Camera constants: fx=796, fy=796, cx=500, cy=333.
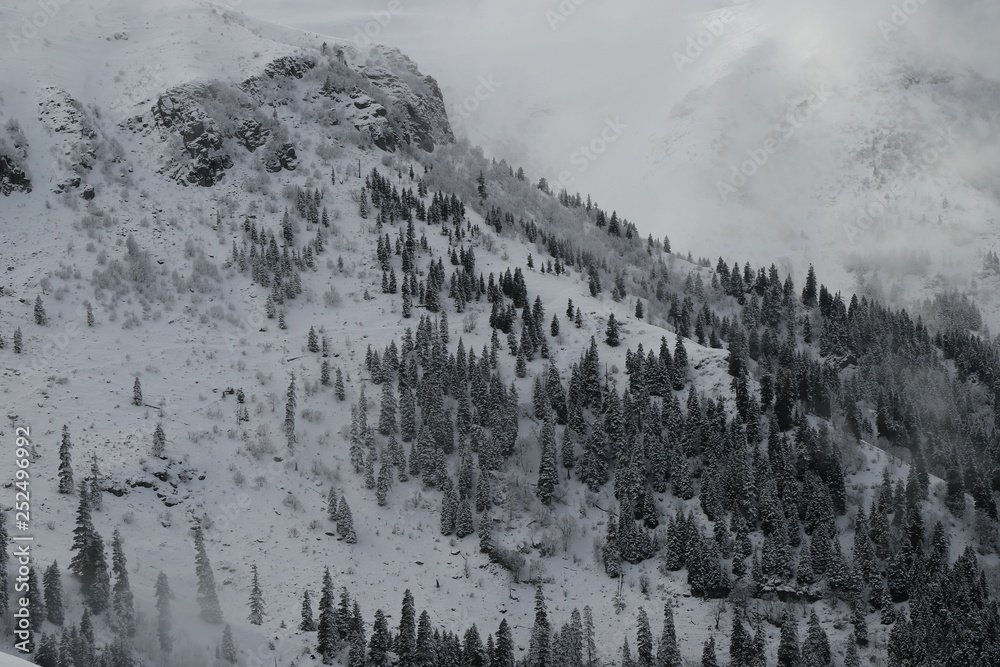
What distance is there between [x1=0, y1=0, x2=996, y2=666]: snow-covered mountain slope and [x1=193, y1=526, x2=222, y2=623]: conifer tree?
3.95 feet

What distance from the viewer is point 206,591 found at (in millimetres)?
78875

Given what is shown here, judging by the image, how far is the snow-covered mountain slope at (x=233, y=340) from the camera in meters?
89.5

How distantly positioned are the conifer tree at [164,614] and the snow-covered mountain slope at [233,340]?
1115 millimetres

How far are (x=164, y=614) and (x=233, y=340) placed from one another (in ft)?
193

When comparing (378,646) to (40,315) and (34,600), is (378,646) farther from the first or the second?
(40,315)

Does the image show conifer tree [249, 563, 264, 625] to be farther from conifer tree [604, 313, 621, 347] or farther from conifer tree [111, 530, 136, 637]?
conifer tree [604, 313, 621, 347]

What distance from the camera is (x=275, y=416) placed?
109750 millimetres

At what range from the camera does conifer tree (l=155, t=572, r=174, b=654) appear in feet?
227

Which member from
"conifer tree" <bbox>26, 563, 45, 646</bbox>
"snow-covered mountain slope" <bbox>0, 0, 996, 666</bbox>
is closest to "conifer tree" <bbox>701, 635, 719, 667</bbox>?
"snow-covered mountain slope" <bbox>0, 0, 996, 666</bbox>

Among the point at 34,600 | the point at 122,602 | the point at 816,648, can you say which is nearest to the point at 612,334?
the point at 816,648

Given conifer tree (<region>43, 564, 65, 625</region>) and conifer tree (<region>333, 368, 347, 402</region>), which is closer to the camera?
conifer tree (<region>43, 564, 65, 625</region>)

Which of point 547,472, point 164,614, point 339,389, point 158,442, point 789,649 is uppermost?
point 339,389

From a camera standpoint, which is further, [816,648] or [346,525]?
[346,525]

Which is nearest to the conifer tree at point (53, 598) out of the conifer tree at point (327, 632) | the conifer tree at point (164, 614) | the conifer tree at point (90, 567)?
the conifer tree at point (90, 567)
